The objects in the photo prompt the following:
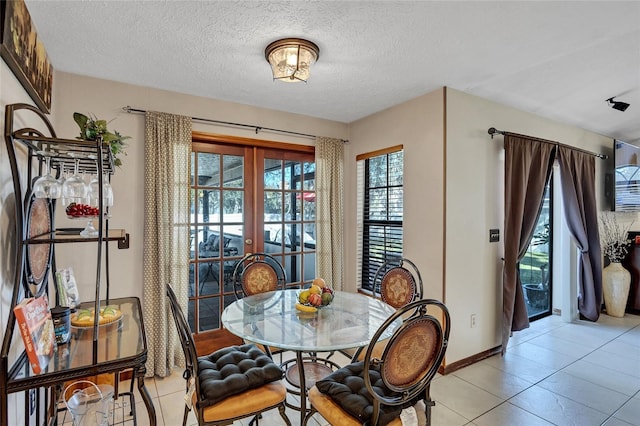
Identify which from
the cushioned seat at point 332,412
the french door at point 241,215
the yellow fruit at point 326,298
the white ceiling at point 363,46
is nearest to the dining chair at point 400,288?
the yellow fruit at point 326,298

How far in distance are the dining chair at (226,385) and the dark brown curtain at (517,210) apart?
2586 millimetres

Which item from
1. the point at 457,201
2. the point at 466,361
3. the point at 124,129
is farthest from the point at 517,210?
the point at 124,129

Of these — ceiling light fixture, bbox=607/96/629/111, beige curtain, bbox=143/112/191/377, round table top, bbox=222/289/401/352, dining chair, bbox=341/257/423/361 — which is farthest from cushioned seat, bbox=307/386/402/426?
ceiling light fixture, bbox=607/96/629/111

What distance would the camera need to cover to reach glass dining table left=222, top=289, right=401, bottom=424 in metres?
1.75

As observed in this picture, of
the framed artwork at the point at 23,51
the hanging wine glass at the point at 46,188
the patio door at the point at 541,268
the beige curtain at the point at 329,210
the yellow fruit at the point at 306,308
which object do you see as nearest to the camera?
the framed artwork at the point at 23,51

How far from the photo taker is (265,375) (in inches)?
70.0

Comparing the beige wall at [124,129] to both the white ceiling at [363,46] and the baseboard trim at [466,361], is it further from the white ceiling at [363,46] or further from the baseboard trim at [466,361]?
the baseboard trim at [466,361]

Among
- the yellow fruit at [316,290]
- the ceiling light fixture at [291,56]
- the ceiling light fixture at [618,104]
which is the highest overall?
the ceiling light fixture at [618,104]

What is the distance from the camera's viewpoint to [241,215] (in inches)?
135

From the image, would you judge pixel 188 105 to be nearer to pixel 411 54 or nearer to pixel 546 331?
pixel 411 54

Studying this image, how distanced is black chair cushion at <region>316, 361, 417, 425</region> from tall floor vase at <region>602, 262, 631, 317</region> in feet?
15.3

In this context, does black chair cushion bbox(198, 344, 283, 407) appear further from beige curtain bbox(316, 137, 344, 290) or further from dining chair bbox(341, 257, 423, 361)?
beige curtain bbox(316, 137, 344, 290)

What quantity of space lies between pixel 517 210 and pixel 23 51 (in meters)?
3.95

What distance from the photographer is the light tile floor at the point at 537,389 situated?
2.27 m
